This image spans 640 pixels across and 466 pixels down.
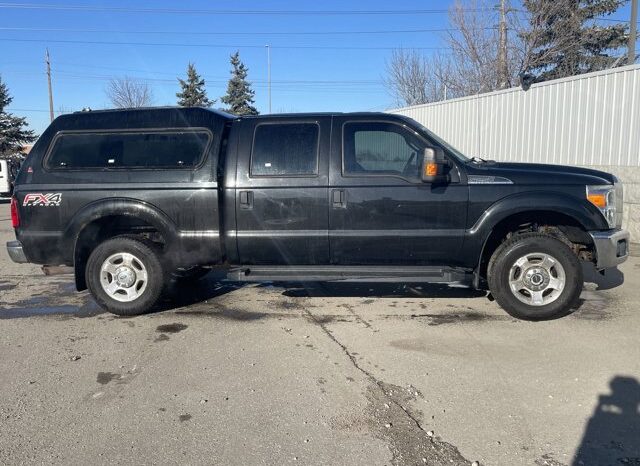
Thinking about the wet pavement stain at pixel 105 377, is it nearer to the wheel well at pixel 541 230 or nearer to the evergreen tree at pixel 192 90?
the wheel well at pixel 541 230

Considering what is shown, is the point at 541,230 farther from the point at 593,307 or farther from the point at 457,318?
the point at 457,318

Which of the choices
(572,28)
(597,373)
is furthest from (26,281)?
(572,28)

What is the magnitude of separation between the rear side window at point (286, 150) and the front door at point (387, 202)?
0.79 ft

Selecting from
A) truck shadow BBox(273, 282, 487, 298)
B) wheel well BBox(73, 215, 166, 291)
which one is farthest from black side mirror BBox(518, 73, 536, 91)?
wheel well BBox(73, 215, 166, 291)

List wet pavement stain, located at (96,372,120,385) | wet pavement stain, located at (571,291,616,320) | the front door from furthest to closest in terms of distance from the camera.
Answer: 1. wet pavement stain, located at (571,291,616,320)
2. the front door
3. wet pavement stain, located at (96,372,120,385)

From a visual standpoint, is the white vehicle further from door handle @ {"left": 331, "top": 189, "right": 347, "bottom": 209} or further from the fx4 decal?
door handle @ {"left": 331, "top": 189, "right": 347, "bottom": 209}

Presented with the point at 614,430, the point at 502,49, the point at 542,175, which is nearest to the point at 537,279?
the point at 542,175

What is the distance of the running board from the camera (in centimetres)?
539

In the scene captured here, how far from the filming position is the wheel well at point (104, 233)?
5.70 meters

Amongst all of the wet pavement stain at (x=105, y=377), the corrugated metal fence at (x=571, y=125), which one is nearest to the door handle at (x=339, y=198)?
the wet pavement stain at (x=105, y=377)

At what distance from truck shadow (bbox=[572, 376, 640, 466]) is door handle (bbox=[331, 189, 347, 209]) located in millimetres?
2783

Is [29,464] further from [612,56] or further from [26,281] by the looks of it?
[612,56]

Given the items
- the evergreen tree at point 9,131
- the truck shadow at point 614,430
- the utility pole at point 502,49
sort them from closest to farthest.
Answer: the truck shadow at point 614,430
the utility pole at point 502,49
the evergreen tree at point 9,131

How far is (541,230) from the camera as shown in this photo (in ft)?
18.5
